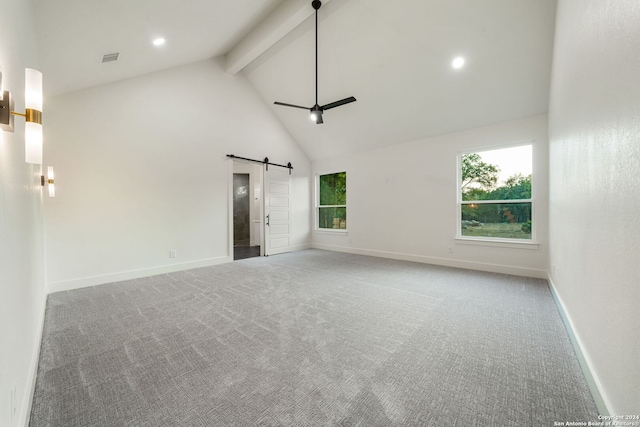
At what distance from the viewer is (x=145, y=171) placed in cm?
423

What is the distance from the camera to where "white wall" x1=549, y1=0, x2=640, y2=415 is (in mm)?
1064

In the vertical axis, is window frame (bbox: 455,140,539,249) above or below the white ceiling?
below

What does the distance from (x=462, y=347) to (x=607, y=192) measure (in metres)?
1.44

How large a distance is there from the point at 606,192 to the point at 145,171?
5385 millimetres

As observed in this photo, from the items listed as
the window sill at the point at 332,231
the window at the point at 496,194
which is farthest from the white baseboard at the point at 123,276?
the window at the point at 496,194

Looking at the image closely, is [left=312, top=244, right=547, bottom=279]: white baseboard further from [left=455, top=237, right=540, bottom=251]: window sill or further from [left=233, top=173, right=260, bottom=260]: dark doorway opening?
[left=233, top=173, right=260, bottom=260]: dark doorway opening

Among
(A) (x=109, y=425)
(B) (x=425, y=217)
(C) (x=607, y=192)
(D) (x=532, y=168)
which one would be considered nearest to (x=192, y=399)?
(A) (x=109, y=425)

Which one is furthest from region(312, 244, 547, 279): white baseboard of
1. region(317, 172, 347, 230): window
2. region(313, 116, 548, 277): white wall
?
region(317, 172, 347, 230): window

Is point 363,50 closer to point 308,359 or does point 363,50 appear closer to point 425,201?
point 425,201

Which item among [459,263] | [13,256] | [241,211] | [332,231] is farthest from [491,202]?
[241,211]

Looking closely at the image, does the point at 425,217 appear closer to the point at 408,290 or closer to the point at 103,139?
the point at 408,290

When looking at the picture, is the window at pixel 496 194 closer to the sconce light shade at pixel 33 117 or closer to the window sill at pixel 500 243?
the window sill at pixel 500 243

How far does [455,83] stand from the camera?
13.4 ft

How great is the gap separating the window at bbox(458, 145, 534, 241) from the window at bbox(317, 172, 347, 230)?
9.37ft
